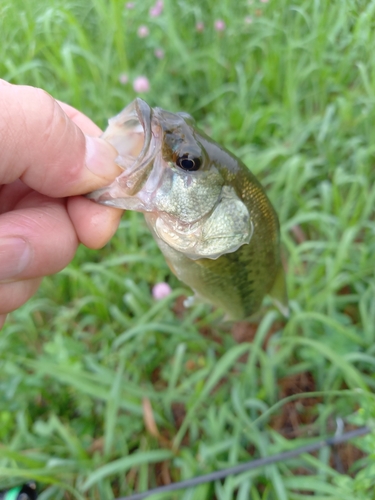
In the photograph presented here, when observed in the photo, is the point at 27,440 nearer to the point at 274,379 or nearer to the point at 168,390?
the point at 168,390

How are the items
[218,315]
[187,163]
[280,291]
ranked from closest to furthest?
[187,163] → [280,291] → [218,315]

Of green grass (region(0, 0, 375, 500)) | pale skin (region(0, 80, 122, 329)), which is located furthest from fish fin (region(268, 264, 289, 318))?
pale skin (region(0, 80, 122, 329))

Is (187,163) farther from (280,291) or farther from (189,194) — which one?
(280,291)

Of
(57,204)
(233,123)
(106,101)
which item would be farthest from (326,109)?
(57,204)

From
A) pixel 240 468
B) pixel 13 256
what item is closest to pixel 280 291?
pixel 240 468

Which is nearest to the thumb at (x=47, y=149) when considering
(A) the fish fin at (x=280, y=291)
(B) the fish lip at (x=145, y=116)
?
(B) the fish lip at (x=145, y=116)

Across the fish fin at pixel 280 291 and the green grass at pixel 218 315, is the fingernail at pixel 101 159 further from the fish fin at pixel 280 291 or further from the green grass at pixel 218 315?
the green grass at pixel 218 315
